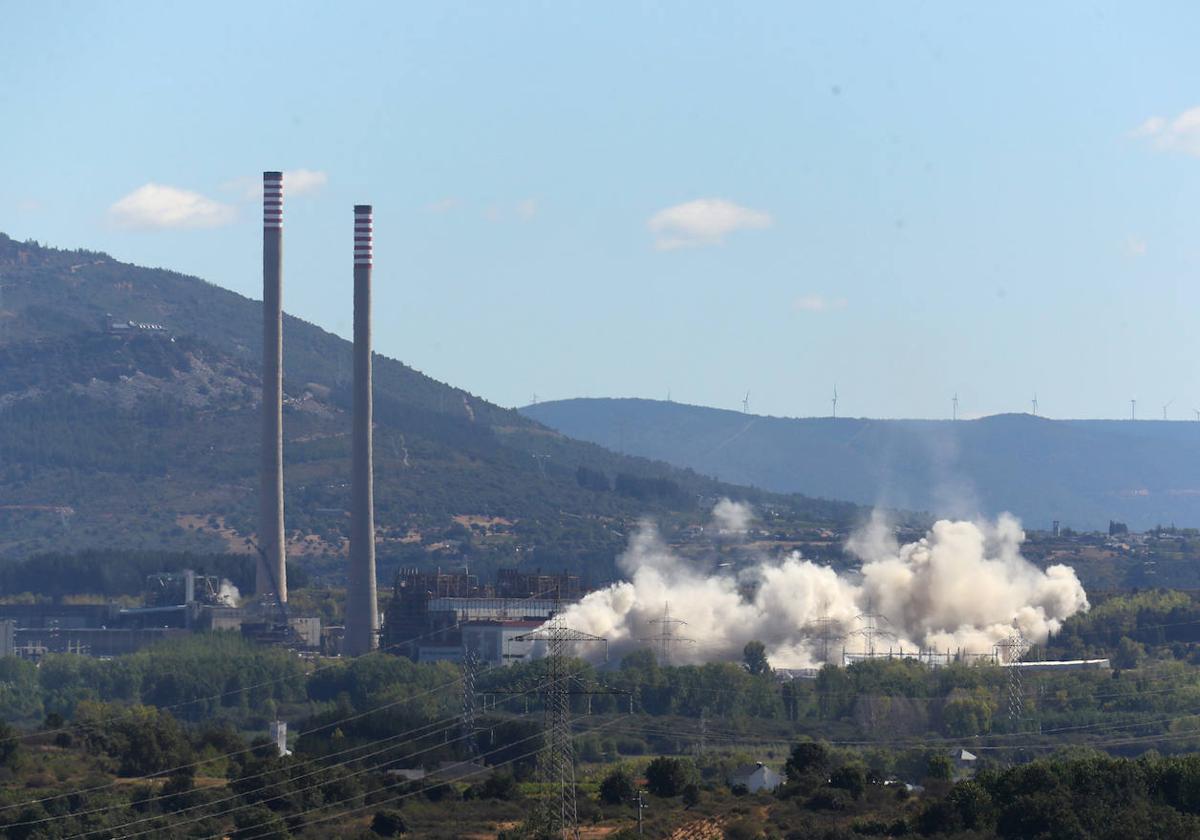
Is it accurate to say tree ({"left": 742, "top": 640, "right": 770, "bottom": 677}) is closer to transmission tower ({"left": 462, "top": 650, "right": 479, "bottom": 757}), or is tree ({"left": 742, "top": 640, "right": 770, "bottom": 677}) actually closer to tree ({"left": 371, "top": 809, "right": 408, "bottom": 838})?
transmission tower ({"left": 462, "top": 650, "right": 479, "bottom": 757})

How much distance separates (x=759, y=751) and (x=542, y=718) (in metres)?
12.8

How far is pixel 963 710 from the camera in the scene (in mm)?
163500

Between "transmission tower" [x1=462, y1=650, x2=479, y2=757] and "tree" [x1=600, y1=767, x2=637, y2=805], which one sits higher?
"transmission tower" [x1=462, y1=650, x2=479, y2=757]

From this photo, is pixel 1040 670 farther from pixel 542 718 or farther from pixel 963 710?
pixel 542 718

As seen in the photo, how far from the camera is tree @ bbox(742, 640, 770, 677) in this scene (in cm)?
18838

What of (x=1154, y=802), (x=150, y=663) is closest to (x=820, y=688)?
(x=150, y=663)

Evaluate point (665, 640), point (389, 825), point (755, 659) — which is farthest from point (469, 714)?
point (665, 640)

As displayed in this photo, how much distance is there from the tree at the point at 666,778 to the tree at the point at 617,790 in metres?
1.12

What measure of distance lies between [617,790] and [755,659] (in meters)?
74.8

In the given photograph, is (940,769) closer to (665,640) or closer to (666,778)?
(666,778)

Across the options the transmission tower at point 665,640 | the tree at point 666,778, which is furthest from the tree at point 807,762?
the transmission tower at point 665,640

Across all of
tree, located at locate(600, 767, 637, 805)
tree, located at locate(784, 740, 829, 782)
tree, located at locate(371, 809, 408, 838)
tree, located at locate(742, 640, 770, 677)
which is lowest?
tree, located at locate(371, 809, 408, 838)

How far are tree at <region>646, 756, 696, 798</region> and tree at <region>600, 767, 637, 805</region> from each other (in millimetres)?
1121

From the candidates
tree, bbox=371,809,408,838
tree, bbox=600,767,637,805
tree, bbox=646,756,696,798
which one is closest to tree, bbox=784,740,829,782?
tree, bbox=646,756,696,798
